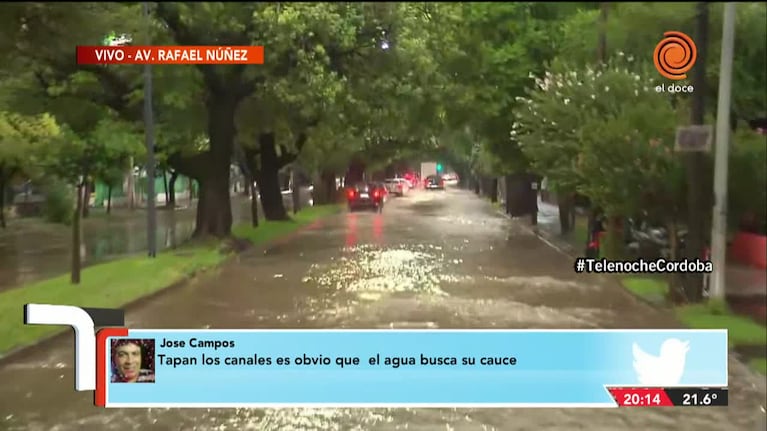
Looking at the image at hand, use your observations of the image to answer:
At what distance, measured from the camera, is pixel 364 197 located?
2167 centimetres

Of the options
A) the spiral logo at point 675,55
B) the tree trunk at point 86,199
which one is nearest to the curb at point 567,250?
the spiral logo at point 675,55

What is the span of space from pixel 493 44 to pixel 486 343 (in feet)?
3.91

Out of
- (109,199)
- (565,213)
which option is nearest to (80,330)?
(109,199)

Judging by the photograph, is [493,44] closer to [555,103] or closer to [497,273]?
[555,103]

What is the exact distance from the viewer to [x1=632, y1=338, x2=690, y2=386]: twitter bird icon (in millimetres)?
2516

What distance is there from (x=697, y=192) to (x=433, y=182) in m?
1.33

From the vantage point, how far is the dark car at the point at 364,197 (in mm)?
20144

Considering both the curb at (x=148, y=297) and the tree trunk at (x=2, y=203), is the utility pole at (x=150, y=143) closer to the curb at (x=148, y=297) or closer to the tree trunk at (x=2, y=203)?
the curb at (x=148, y=297)

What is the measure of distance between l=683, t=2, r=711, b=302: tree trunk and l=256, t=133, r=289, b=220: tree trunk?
223 inches

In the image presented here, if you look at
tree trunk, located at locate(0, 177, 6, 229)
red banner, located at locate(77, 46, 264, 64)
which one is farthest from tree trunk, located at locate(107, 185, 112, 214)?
red banner, located at locate(77, 46, 264, 64)

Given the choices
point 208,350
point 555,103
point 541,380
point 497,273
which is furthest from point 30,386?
point 497,273

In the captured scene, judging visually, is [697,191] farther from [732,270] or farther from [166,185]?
[166,185]

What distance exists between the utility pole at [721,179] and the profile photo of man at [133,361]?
2296mm

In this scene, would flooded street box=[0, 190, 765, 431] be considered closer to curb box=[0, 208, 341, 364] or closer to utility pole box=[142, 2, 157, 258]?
curb box=[0, 208, 341, 364]
